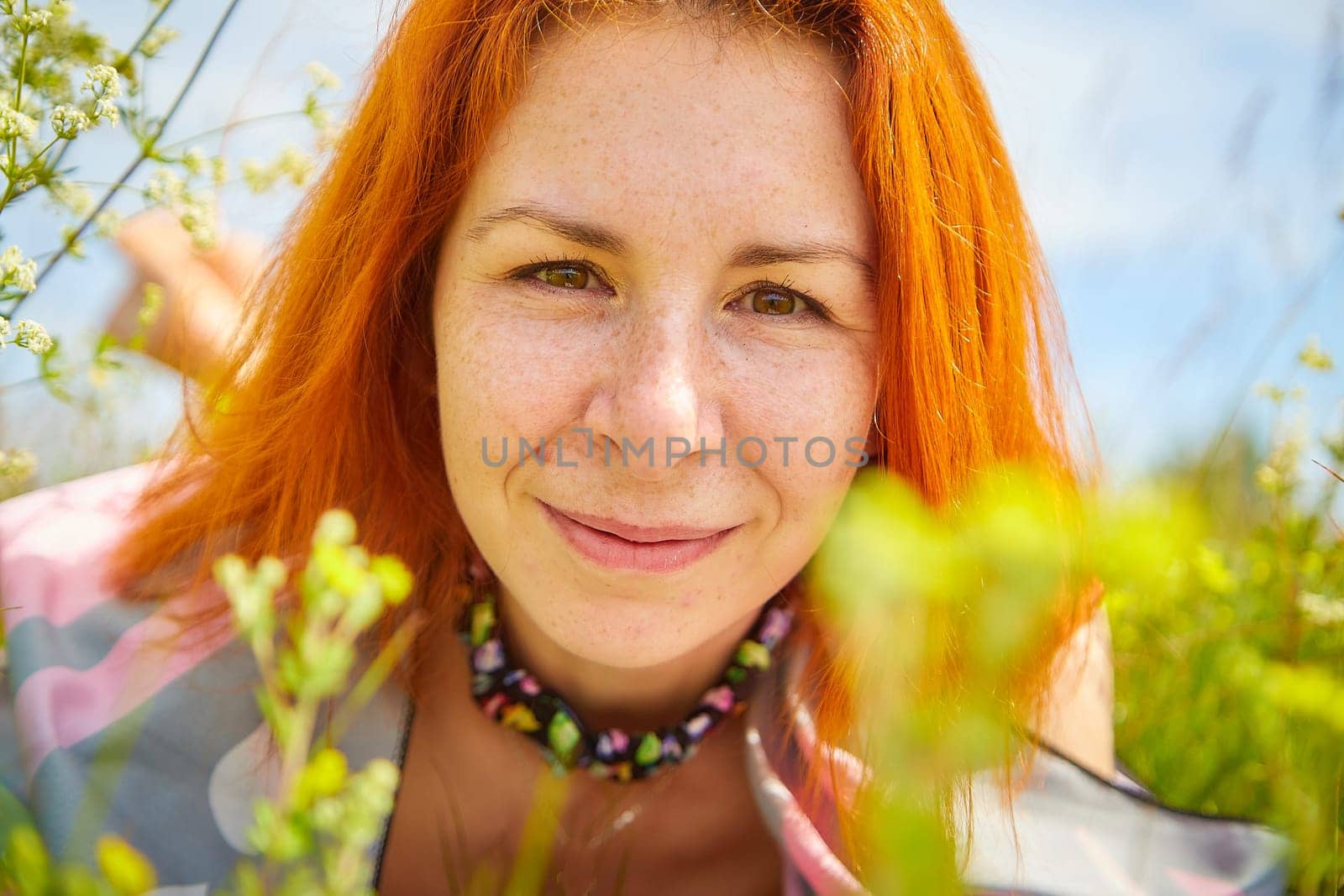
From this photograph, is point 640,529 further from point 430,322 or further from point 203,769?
point 203,769

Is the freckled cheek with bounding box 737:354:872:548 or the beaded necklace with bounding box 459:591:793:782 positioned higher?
the freckled cheek with bounding box 737:354:872:548

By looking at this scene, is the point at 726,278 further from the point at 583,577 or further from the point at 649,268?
the point at 583,577

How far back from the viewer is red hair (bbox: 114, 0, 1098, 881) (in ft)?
5.06

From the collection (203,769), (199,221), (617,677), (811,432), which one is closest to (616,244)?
(811,432)

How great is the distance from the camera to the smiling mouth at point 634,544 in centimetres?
151

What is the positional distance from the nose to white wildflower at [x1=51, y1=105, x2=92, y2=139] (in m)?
0.70

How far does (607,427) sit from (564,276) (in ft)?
0.88

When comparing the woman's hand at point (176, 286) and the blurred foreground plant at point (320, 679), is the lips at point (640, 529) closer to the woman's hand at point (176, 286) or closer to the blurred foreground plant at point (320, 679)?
the blurred foreground plant at point (320, 679)

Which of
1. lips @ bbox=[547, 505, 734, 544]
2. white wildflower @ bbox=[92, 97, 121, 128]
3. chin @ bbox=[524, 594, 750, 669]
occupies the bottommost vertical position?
chin @ bbox=[524, 594, 750, 669]

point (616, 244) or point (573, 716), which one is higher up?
point (616, 244)

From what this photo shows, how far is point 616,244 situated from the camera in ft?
4.58

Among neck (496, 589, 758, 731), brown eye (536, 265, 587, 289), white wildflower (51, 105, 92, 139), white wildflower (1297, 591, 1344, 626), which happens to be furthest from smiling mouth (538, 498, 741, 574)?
white wildflower (1297, 591, 1344, 626)

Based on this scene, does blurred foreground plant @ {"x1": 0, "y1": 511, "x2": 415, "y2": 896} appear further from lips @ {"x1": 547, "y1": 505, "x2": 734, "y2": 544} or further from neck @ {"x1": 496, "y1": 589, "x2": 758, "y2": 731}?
neck @ {"x1": 496, "y1": 589, "x2": 758, "y2": 731}

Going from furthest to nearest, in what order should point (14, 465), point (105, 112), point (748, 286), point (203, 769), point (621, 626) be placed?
point (203, 769) < point (621, 626) < point (748, 286) < point (14, 465) < point (105, 112)
